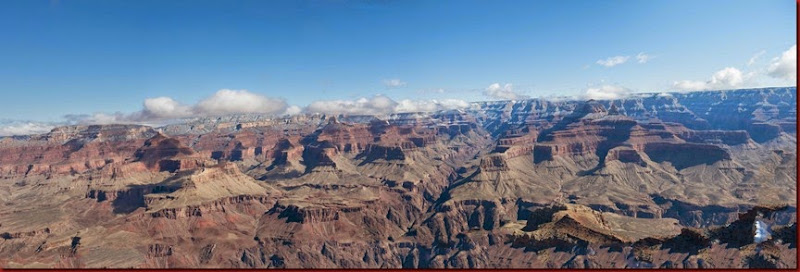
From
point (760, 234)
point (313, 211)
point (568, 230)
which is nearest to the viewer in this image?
point (760, 234)

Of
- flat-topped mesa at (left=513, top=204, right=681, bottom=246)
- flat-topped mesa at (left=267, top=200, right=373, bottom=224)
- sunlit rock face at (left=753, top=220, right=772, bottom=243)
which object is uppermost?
sunlit rock face at (left=753, top=220, right=772, bottom=243)

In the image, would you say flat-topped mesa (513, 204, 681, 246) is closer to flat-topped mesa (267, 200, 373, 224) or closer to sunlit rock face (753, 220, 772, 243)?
sunlit rock face (753, 220, 772, 243)

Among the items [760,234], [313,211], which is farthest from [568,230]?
[313,211]

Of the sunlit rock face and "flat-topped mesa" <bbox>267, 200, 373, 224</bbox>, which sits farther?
"flat-topped mesa" <bbox>267, 200, 373, 224</bbox>

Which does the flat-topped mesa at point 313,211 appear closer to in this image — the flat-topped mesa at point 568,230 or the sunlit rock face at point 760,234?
the flat-topped mesa at point 568,230

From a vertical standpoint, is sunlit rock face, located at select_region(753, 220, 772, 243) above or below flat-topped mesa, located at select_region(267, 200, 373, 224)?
above

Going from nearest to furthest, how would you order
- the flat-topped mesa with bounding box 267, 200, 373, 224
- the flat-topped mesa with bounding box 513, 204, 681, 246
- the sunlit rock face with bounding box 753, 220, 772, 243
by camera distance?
the sunlit rock face with bounding box 753, 220, 772, 243 → the flat-topped mesa with bounding box 513, 204, 681, 246 → the flat-topped mesa with bounding box 267, 200, 373, 224

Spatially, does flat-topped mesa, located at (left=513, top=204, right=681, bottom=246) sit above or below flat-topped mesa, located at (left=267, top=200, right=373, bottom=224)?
above

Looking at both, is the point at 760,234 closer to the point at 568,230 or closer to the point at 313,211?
the point at 568,230

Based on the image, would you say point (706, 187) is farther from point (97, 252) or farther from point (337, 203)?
point (97, 252)

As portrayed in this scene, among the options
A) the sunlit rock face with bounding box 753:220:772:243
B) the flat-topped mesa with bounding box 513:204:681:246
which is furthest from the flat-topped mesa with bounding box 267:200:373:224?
the sunlit rock face with bounding box 753:220:772:243

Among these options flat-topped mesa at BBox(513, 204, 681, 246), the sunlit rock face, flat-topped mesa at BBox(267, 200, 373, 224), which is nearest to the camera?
the sunlit rock face

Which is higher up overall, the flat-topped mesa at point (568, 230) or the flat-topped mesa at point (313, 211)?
the flat-topped mesa at point (568, 230)

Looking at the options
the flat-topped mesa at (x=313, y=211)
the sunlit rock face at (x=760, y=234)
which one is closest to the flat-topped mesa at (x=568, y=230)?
the sunlit rock face at (x=760, y=234)
